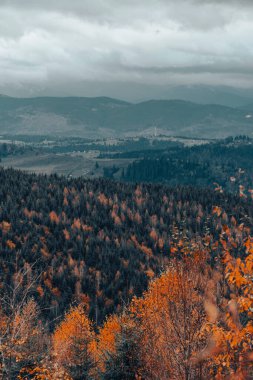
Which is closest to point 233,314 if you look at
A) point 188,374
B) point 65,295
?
point 188,374

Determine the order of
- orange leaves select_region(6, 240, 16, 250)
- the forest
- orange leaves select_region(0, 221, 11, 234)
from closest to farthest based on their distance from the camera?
the forest
orange leaves select_region(6, 240, 16, 250)
orange leaves select_region(0, 221, 11, 234)

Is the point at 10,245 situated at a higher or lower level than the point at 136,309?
lower

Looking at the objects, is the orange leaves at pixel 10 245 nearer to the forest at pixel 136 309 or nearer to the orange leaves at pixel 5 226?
the forest at pixel 136 309

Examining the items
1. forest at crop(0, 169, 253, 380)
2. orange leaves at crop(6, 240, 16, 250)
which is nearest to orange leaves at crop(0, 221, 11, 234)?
forest at crop(0, 169, 253, 380)

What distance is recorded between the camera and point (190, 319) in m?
24.1

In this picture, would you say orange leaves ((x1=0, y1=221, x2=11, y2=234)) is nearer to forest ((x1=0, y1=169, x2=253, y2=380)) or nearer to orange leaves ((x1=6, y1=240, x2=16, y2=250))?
forest ((x1=0, y1=169, x2=253, y2=380))

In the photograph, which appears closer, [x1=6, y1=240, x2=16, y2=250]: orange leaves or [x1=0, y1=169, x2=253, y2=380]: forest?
[x1=0, y1=169, x2=253, y2=380]: forest

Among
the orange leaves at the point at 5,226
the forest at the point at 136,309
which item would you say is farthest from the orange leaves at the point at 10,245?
the orange leaves at the point at 5,226

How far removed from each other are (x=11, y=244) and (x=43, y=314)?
42184mm

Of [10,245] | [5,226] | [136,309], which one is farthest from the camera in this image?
[5,226]

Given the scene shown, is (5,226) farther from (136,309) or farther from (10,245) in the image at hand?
(136,309)

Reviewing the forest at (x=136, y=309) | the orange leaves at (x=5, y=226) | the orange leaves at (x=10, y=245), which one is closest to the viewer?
the forest at (x=136, y=309)

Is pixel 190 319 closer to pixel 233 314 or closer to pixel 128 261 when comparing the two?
pixel 233 314

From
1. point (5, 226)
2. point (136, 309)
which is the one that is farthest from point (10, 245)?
point (136, 309)
